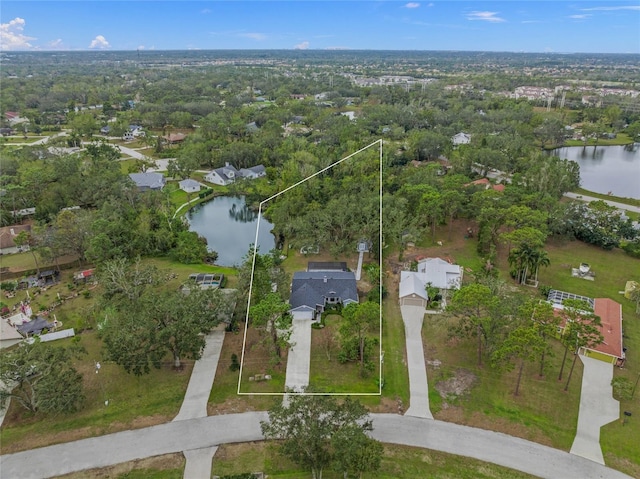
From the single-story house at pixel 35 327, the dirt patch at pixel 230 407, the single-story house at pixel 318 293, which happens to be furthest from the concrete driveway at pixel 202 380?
the single-story house at pixel 35 327

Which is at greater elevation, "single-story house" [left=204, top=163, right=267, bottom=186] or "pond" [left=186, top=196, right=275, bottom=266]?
"single-story house" [left=204, top=163, right=267, bottom=186]

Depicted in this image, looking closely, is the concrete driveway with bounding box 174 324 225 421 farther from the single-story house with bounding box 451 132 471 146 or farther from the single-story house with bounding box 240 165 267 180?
the single-story house with bounding box 451 132 471 146

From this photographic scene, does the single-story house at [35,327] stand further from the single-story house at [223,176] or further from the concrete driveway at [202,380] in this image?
the single-story house at [223,176]

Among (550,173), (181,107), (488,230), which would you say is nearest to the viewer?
(488,230)

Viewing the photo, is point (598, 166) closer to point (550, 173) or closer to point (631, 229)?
point (550, 173)

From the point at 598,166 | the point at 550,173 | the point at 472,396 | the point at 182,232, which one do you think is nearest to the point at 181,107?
the point at 182,232

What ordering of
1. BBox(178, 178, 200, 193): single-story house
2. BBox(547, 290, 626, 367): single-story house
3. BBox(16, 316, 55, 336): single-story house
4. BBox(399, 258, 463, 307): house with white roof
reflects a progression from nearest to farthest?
BBox(547, 290, 626, 367): single-story house → BBox(16, 316, 55, 336): single-story house → BBox(399, 258, 463, 307): house with white roof → BBox(178, 178, 200, 193): single-story house

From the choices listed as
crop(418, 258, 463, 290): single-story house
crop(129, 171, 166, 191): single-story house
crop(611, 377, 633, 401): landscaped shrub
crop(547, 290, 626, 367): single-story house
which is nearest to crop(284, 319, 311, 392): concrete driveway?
crop(418, 258, 463, 290): single-story house
